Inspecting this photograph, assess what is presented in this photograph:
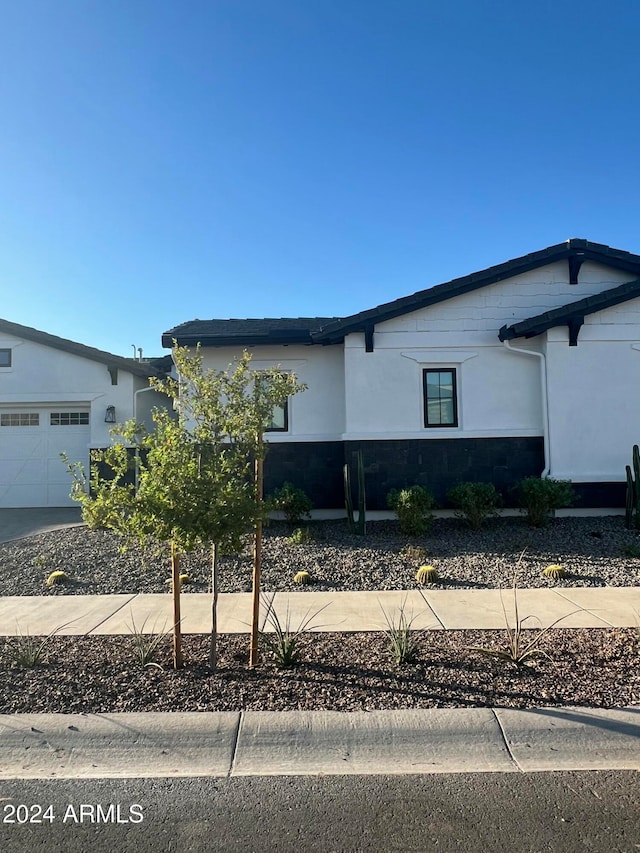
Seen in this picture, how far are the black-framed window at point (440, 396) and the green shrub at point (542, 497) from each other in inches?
79.6

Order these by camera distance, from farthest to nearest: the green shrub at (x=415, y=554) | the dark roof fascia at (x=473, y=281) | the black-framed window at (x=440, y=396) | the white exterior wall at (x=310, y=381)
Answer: the white exterior wall at (x=310, y=381) < the black-framed window at (x=440, y=396) < the dark roof fascia at (x=473, y=281) < the green shrub at (x=415, y=554)

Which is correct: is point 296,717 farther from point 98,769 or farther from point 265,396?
point 265,396

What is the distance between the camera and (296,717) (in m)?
3.80

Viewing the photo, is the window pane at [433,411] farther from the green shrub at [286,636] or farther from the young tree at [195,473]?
the young tree at [195,473]

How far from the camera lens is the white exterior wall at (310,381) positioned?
11.8 metres

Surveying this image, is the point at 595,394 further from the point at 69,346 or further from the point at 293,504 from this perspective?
the point at 69,346

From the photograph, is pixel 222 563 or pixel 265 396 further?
pixel 222 563

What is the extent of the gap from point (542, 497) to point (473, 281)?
435 cm

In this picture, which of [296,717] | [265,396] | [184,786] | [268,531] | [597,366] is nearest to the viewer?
[184,786]

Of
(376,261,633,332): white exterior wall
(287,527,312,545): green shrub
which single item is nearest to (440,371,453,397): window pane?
(376,261,633,332): white exterior wall

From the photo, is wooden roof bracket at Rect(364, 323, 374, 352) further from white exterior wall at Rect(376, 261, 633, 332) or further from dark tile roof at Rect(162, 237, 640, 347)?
white exterior wall at Rect(376, 261, 633, 332)

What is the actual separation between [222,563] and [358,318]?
534 centimetres

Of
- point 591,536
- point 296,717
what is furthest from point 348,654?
point 591,536

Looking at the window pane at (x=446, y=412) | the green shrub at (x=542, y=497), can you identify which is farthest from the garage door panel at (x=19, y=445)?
the green shrub at (x=542, y=497)
